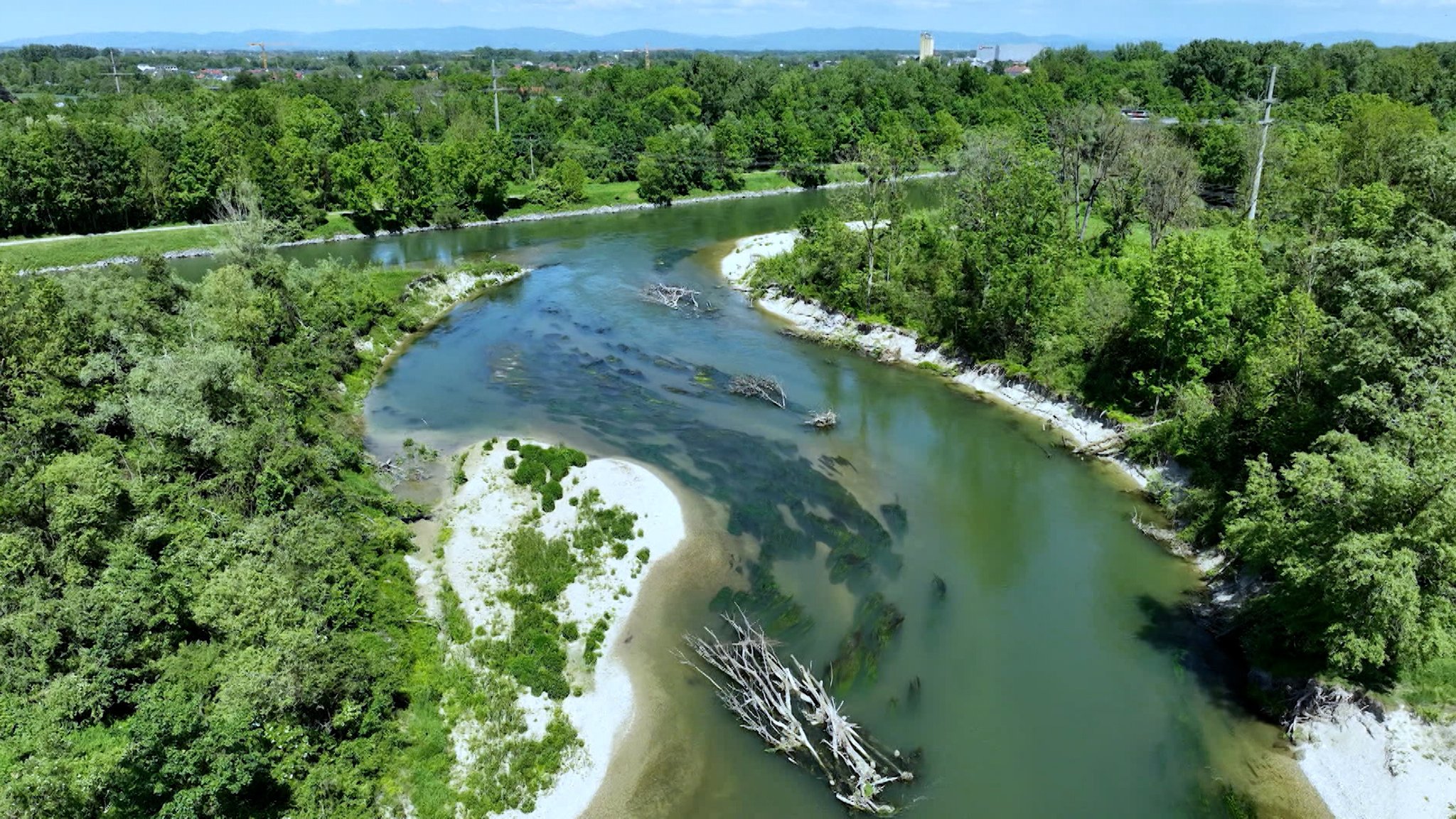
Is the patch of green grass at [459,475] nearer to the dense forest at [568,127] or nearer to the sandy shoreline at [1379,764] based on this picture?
the sandy shoreline at [1379,764]

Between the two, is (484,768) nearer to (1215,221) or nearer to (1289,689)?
(1289,689)

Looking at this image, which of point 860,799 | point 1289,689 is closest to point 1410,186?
point 1289,689

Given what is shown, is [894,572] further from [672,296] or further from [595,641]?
[672,296]

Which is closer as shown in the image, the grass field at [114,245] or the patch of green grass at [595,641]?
the patch of green grass at [595,641]

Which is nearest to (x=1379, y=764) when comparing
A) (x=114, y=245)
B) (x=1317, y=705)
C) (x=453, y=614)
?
(x=1317, y=705)

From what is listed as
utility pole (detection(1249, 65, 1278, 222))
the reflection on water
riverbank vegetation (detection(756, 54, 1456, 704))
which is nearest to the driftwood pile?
riverbank vegetation (detection(756, 54, 1456, 704))

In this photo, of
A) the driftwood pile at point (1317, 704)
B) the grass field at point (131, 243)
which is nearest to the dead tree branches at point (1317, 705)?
the driftwood pile at point (1317, 704)
